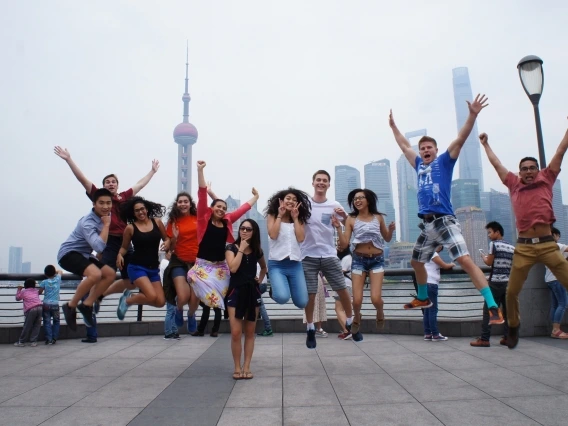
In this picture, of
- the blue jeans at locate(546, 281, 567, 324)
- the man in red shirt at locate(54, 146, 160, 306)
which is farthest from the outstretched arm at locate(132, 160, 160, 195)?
the blue jeans at locate(546, 281, 567, 324)

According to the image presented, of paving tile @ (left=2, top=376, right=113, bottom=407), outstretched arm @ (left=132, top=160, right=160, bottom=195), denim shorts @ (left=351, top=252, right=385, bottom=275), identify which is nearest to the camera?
paving tile @ (left=2, top=376, right=113, bottom=407)

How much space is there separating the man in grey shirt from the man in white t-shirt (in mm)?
2814

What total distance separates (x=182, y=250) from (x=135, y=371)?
1826mm

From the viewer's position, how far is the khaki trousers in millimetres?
5422

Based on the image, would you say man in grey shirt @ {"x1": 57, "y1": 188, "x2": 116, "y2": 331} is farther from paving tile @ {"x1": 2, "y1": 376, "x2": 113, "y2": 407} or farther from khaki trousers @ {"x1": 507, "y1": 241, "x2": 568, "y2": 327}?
khaki trousers @ {"x1": 507, "y1": 241, "x2": 568, "y2": 327}

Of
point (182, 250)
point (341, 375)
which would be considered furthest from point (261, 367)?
point (182, 250)

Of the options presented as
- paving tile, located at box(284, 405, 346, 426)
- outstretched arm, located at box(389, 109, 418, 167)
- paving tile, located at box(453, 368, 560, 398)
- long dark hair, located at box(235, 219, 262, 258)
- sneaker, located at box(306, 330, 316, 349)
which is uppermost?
Result: outstretched arm, located at box(389, 109, 418, 167)

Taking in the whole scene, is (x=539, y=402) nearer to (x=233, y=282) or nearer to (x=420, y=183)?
(x=420, y=183)

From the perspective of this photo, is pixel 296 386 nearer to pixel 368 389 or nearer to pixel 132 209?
pixel 368 389

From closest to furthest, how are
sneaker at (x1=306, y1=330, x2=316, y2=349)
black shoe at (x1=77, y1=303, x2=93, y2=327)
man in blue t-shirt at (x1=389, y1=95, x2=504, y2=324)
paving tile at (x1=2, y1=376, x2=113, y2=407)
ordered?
paving tile at (x1=2, y1=376, x2=113, y2=407)
man in blue t-shirt at (x1=389, y1=95, x2=504, y2=324)
sneaker at (x1=306, y1=330, x2=316, y2=349)
black shoe at (x1=77, y1=303, x2=93, y2=327)

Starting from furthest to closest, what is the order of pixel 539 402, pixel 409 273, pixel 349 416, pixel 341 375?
pixel 409 273
pixel 341 375
pixel 539 402
pixel 349 416

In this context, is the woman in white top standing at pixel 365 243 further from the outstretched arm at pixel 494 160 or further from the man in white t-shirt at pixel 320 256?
the outstretched arm at pixel 494 160

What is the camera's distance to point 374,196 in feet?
21.5

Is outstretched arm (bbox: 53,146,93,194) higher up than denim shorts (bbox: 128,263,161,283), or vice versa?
outstretched arm (bbox: 53,146,93,194)
